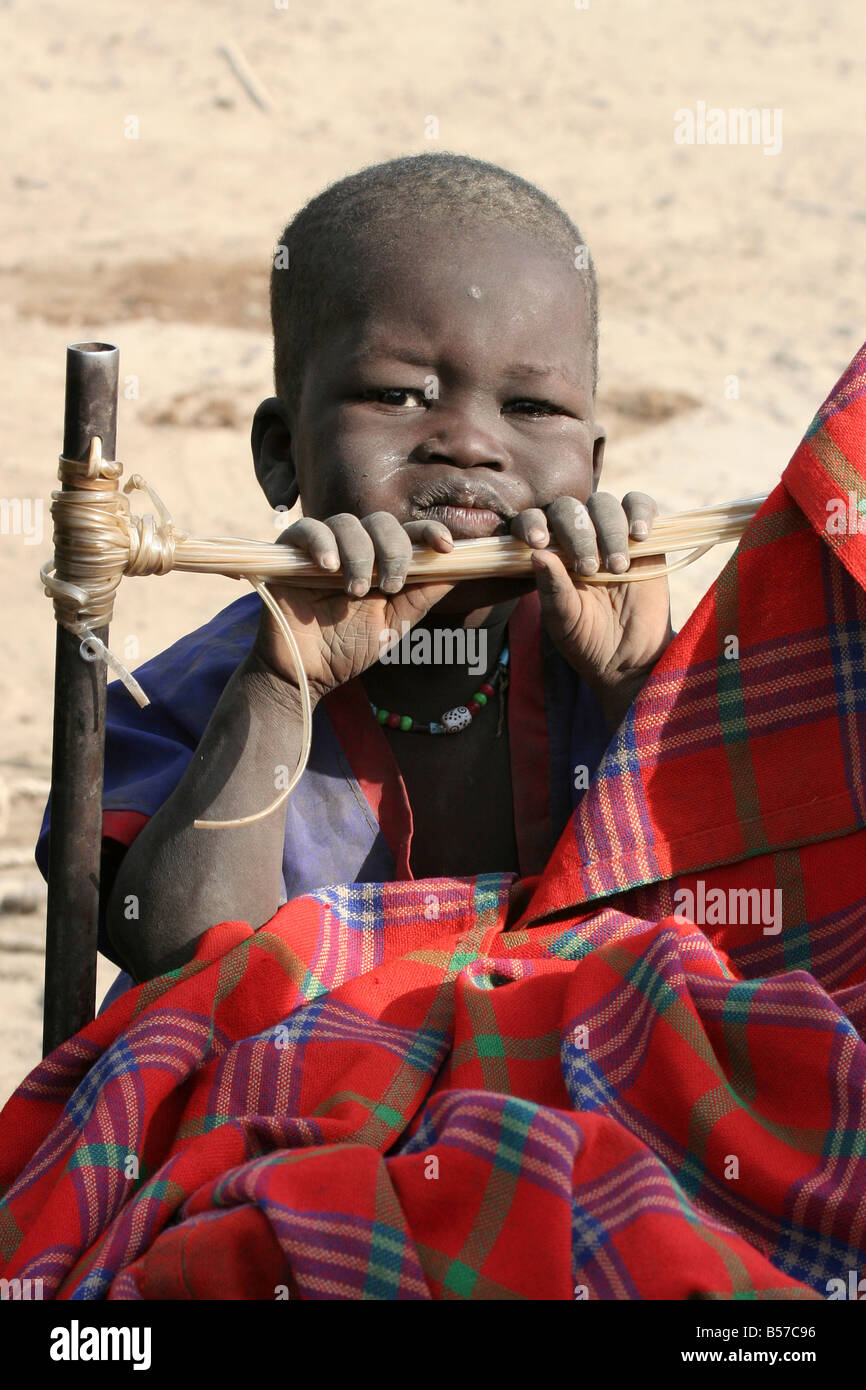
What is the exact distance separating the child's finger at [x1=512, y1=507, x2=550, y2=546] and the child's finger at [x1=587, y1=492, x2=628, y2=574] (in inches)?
2.5

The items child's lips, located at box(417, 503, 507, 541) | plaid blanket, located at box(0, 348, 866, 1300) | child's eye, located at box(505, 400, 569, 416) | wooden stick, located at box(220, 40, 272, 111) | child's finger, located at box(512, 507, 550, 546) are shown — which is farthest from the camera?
wooden stick, located at box(220, 40, 272, 111)

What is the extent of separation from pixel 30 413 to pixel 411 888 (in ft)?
16.5

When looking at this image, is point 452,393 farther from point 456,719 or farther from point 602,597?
point 456,719

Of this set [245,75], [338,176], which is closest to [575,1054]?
[338,176]

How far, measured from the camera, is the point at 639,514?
1.87m

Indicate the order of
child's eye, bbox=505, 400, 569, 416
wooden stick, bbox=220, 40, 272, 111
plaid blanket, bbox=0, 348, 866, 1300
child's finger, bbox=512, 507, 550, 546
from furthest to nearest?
wooden stick, bbox=220, 40, 272, 111
child's eye, bbox=505, 400, 569, 416
child's finger, bbox=512, 507, 550, 546
plaid blanket, bbox=0, 348, 866, 1300

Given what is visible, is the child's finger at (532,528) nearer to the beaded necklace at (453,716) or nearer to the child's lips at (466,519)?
the child's lips at (466,519)

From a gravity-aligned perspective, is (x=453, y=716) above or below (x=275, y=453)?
below

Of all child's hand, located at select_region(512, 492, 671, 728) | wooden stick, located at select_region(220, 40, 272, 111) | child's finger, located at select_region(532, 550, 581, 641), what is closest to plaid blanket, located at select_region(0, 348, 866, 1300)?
child's hand, located at select_region(512, 492, 671, 728)

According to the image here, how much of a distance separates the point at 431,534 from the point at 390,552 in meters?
0.06

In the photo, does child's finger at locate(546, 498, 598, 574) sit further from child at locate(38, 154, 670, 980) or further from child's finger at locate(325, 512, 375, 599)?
child's finger at locate(325, 512, 375, 599)

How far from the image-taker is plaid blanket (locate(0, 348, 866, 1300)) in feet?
4.39

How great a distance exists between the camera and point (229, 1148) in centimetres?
154
